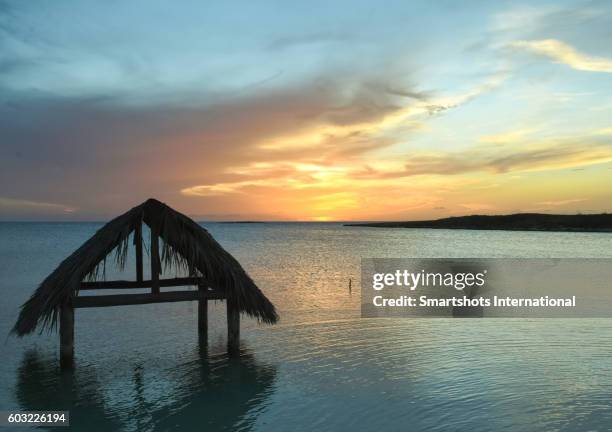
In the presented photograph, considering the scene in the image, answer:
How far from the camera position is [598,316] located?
19781mm

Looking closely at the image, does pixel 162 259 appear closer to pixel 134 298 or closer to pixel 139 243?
pixel 139 243

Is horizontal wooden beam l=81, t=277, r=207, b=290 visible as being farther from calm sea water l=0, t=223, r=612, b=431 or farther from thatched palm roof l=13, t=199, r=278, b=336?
calm sea water l=0, t=223, r=612, b=431

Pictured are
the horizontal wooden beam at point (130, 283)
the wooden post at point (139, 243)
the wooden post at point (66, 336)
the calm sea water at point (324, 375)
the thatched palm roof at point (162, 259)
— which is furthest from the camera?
the horizontal wooden beam at point (130, 283)

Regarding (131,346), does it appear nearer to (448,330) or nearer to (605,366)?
(448,330)

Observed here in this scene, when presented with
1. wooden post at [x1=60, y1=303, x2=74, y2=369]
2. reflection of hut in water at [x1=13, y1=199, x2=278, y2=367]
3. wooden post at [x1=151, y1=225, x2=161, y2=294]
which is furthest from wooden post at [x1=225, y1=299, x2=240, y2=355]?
wooden post at [x1=60, y1=303, x2=74, y2=369]

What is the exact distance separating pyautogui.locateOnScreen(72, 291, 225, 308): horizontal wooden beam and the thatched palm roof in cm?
25

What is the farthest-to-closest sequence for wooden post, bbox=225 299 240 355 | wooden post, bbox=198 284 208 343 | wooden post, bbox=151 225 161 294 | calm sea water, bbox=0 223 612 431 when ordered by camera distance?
1. wooden post, bbox=198 284 208 343
2. wooden post, bbox=225 299 240 355
3. wooden post, bbox=151 225 161 294
4. calm sea water, bbox=0 223 612 431

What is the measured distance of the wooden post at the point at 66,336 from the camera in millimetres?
12078

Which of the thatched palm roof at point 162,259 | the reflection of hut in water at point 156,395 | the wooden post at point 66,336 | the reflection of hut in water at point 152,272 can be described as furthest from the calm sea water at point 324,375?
the thatched palm roof at point 162,259

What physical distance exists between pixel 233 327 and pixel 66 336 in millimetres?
4180

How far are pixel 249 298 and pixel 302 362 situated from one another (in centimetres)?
232

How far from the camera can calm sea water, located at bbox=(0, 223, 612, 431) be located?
32.8 feet

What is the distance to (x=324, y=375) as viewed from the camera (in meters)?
12.6

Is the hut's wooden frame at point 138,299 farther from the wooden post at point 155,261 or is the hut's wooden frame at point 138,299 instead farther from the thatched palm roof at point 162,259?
the thatched palm roof at point 162,259
